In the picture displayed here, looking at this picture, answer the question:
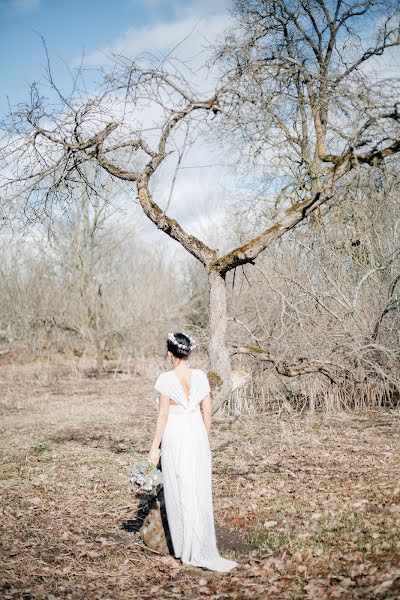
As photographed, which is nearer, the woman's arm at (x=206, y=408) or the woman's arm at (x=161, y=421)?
the woman's arm at (x=161, y=421)

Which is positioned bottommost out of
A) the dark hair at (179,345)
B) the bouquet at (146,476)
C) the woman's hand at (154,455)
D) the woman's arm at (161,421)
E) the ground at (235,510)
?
the ground at (235,510)

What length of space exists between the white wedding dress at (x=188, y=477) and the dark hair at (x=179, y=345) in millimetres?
194

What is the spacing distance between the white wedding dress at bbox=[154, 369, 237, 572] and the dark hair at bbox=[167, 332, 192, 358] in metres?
0.19

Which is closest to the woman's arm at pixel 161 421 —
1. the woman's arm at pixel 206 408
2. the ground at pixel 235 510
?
the woman's arm at pixel 206 408

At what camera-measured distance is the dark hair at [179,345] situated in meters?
4.84

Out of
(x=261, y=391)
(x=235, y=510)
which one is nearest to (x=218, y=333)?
(x=235, y=510)

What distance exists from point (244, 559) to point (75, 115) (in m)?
5.15

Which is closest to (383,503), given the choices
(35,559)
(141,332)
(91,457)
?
(35,559)

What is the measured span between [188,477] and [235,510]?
178cm

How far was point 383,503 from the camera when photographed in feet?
20.0

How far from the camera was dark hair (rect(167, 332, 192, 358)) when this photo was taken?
15.9ft

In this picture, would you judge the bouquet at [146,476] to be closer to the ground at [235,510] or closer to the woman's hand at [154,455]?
the woman's hand at [154,455]

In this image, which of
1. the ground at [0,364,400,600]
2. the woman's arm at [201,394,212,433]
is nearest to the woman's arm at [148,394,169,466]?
the woman's arm at [201,394,212,433]

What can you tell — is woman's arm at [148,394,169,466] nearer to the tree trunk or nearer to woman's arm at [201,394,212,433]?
woman's arm at [201,394,212,433]
